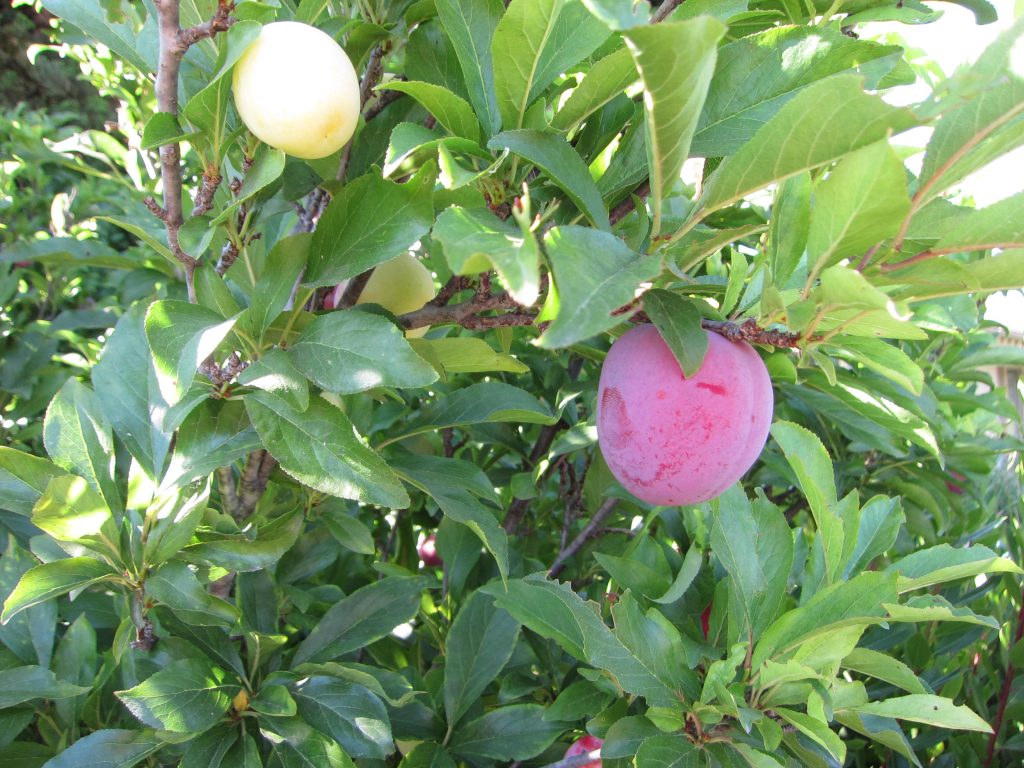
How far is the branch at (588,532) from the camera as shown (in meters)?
1.12

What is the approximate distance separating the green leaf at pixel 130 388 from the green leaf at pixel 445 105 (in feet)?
1.30

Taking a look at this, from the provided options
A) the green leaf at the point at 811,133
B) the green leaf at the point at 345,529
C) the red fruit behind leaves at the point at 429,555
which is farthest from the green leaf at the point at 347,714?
the red fruit behind leaves at the point at 429,555

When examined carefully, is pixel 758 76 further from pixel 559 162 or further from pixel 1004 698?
pixel 1004 698

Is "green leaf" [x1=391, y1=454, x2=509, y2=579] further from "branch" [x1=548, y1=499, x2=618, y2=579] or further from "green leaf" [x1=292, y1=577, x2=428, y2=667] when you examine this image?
"branch" [x1=548, y1=499, x2=618, y2=579]

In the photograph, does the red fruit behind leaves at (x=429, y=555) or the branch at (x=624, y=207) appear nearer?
the branch at (x=624, y=207)

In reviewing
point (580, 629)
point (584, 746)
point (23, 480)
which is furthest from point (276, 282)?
point (584, 746)

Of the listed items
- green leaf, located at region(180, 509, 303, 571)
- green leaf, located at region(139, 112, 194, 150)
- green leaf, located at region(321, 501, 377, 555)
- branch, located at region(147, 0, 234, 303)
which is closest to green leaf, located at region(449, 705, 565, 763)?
green leaf, located at region(321, 501, 377, 555)

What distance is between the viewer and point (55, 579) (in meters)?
0.66

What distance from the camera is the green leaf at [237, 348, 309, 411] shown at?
0.58 metres

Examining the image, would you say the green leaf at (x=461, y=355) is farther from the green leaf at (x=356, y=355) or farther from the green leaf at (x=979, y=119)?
the green leaf at (x=979, y=119)

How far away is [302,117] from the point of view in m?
0.56

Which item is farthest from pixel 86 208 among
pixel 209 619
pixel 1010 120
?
pixel 1010 120

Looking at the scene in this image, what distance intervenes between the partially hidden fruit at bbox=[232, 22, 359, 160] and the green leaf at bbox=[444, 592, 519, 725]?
1.89ft

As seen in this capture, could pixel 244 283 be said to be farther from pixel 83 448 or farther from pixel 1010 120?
pixel 1010 120
